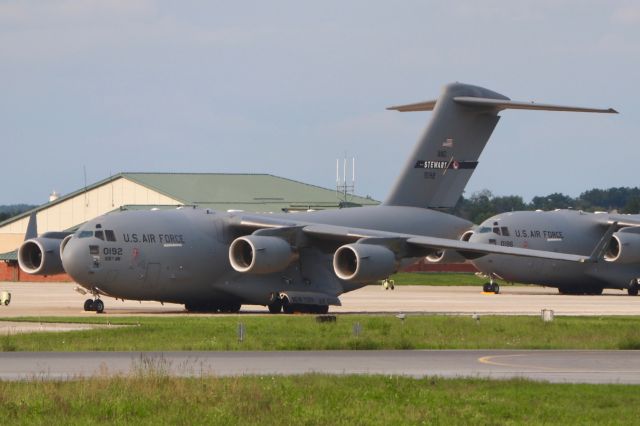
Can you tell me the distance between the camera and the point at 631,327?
3192 centimetres

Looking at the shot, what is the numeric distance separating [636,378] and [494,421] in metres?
5.56

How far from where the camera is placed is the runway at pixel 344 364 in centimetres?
2033

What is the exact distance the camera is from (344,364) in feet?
74.3

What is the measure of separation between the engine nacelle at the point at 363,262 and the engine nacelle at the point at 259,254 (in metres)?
1.61

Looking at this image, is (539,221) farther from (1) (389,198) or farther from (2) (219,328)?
(2) (219,328)

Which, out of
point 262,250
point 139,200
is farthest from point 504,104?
point 139,200

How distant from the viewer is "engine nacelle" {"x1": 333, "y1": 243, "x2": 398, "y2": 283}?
128 feet

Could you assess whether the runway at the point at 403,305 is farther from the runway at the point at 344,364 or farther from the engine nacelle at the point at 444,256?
the runway at the point at 344,364

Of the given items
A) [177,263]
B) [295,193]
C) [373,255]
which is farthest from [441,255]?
[295,193]

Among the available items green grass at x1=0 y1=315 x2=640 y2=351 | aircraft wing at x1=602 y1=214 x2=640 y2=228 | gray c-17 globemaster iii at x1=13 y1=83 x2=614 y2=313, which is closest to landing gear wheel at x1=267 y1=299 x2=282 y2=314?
gray c-17 globemaster iii at x1=13 y1=83 x2=614 y2=313

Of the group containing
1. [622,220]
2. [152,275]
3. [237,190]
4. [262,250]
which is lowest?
[152,275]

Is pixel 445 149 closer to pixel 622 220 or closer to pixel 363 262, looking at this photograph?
pixel 363 262

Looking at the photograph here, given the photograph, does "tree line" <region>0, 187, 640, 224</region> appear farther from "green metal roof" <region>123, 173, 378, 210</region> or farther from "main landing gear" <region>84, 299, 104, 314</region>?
"main landing gear" <region>84, 299, 104, 314</region>

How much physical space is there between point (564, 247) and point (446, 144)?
18.0 m
